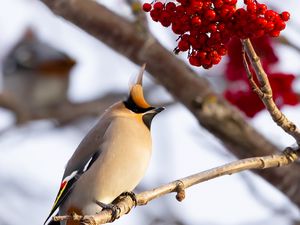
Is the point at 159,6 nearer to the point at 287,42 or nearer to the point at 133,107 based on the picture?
the point at 133,107

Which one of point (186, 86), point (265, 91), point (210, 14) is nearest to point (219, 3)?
point (210, 14)

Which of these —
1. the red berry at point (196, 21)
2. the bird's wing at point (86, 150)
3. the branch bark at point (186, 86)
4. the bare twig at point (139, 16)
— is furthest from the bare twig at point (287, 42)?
the red berry at point (196, 21)

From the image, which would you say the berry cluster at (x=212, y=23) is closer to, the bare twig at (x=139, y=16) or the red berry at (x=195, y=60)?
the red berry at (x=195, y=60)

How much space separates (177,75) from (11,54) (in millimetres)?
5329

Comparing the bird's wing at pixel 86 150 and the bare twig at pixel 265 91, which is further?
the bird's wing at pixel 86 150

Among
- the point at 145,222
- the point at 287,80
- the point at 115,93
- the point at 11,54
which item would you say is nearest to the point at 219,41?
the point at 287,80

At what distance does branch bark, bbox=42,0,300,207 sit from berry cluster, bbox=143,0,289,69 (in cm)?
131

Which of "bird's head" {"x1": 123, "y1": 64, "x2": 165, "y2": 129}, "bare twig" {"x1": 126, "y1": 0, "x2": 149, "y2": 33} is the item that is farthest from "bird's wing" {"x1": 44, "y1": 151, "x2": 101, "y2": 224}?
"bare twig" {"x1": 126, "y1": 0, "x2": 149, "y2": 33}

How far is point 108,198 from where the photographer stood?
3.30 m

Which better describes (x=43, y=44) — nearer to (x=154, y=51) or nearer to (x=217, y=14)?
(x=154, y=51)

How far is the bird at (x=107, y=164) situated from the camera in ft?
10.8

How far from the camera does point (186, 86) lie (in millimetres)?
3475

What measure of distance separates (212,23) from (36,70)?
21.0ft

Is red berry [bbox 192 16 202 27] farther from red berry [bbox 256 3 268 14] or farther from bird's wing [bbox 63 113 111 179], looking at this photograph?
bird's wing [bbox 63 113 111 179]
